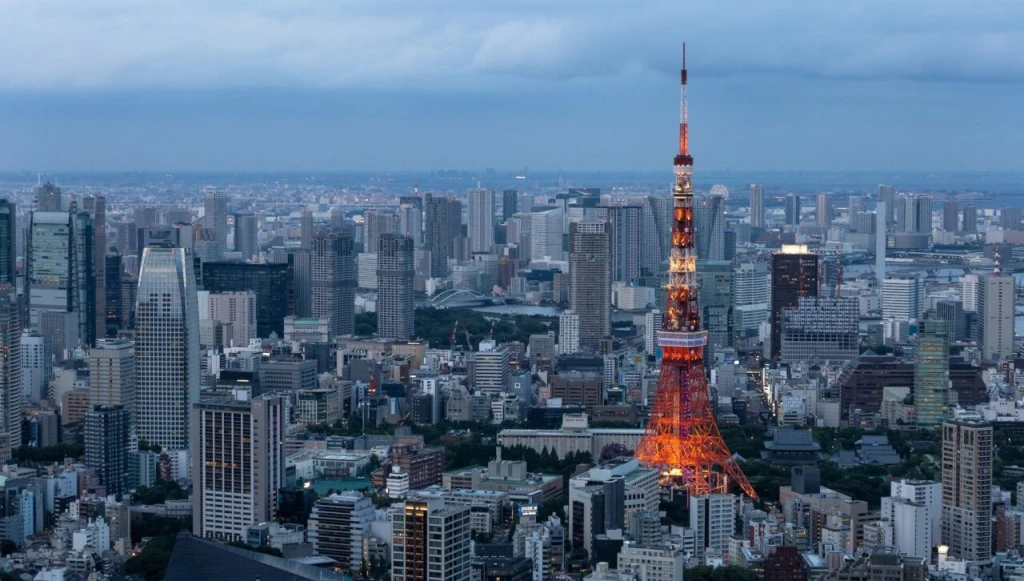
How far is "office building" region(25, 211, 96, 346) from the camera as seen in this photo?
95.7ft

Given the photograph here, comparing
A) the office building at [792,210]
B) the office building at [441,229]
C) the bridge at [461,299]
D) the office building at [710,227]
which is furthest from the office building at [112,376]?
the office building at [792,210]

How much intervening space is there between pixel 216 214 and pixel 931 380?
2541 cm

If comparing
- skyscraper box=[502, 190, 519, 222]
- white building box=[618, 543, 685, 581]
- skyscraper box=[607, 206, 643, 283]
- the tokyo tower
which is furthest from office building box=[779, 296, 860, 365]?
skyscraper box=[502, 190, 519, 222]

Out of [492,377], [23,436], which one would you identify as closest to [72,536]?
[23,436]

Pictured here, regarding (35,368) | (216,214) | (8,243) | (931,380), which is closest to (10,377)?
(35,368)

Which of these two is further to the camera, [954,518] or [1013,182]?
[1013,182]

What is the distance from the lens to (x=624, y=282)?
132ft

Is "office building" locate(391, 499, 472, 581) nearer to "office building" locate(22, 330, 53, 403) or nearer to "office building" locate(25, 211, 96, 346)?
"office building" locate(22, 330, 53, 403)

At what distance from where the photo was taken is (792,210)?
5584cm

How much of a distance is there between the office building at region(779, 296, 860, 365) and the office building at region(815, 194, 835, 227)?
2521 centimetres

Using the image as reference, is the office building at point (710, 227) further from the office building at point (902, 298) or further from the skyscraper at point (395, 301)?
the skyscraper at point (395, 301)

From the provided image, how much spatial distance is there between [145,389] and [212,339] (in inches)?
338

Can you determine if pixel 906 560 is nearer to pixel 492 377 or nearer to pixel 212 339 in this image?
pixel 492 377

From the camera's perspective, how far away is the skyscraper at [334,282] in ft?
108
